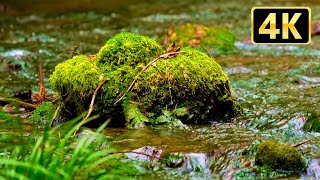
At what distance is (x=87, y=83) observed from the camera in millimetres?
5359

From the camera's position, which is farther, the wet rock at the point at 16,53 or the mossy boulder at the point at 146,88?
the wet rock at the point at 16,53

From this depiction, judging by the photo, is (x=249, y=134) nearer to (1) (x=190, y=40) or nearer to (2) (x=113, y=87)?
(2) (x=113, y=87)

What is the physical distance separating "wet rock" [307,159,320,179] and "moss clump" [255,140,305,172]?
6cm

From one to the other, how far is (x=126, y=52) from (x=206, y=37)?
14.9 feet

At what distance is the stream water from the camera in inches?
189

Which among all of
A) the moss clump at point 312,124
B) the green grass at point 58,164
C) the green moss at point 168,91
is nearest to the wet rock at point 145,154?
the green grass at point 58,164

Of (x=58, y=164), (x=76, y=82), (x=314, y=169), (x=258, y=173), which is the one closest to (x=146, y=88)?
(x=76, y=82)

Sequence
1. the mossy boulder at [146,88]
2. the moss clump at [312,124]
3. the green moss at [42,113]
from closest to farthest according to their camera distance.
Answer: the moss clump at [312,124] < the mossy boulder at [146,88] < the green moss at [42,113]

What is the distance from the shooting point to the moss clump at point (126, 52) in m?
5.58

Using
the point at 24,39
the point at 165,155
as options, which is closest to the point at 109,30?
the point at 24,39

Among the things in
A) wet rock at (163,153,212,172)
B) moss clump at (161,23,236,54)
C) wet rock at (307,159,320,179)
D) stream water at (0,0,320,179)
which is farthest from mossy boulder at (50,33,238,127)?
moss clump at (161,23,236,54)

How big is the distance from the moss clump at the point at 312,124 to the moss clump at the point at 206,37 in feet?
14.9

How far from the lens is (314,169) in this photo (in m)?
4.10

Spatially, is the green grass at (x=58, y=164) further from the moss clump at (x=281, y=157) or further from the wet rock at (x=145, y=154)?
the moss clump at (x=281, y=157)
